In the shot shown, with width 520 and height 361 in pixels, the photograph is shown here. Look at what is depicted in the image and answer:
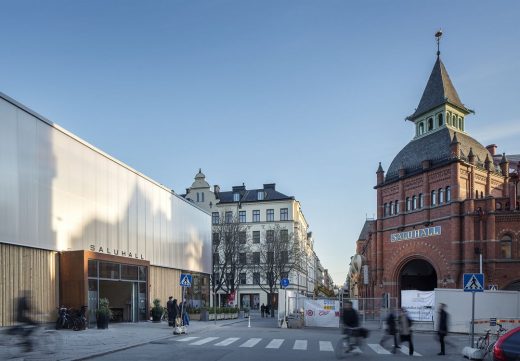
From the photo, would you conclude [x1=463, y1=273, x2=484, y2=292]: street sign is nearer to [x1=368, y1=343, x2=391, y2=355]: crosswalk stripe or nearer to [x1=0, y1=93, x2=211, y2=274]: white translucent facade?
[x1=368, y1=343, x2=391, y2=355]: crosswalk stripe

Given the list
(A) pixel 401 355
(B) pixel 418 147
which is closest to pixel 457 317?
(A) pixel 401 355

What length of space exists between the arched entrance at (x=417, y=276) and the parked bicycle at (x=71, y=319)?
32.6 m

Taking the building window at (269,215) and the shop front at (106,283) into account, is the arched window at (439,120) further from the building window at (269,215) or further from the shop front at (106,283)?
the building window at (269,215)

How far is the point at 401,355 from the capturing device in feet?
54.1

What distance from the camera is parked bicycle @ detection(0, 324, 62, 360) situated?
1277 centimetres

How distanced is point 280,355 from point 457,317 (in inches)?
660

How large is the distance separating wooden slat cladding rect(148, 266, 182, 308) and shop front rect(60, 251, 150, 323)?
2.15 meters

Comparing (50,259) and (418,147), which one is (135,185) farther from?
(418,147)

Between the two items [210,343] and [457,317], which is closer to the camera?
[210,343]

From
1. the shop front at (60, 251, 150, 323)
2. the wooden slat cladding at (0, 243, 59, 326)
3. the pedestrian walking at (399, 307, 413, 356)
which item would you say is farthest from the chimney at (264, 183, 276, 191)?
the pedestrian walking at (399, 307, 413, 356)

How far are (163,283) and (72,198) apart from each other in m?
13.5

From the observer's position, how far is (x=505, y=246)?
39969 mm

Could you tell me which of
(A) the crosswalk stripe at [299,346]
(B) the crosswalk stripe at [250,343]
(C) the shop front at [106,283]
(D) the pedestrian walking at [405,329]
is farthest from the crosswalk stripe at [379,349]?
(C) the shop front at [106,283]

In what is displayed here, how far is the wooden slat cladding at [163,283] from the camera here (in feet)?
118
